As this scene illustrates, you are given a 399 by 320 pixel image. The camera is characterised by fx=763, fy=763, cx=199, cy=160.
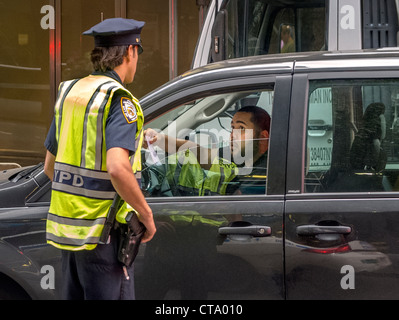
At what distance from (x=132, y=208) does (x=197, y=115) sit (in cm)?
85

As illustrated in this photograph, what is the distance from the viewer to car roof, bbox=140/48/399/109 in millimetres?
3475

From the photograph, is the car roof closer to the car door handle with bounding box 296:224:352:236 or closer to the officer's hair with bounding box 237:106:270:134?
the officer's hair with bounding box 237:106:270:134

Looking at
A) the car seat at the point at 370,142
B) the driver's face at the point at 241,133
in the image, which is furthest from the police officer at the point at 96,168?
the car seat at the point at 370,142

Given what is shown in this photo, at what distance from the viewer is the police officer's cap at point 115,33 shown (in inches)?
123

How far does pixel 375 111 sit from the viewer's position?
11.2 feet

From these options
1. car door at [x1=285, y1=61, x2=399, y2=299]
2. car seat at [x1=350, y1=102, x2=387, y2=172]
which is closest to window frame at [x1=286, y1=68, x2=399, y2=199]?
car door at [x1=285, y1=61, x2=399, y2=299]

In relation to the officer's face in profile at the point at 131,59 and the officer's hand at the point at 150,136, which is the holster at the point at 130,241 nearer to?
the officer's face in profile at the point at 131,59

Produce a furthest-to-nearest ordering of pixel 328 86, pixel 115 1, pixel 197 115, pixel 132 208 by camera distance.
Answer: pixel 115 1, pixel 197 115, pixel 328 86, pixel 132 208

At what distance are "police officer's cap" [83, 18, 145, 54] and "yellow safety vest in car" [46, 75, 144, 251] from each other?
0.52 feet

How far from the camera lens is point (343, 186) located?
3.39 metres

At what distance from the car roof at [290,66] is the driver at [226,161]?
0.20 metres

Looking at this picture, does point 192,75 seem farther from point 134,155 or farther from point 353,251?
point 353,251

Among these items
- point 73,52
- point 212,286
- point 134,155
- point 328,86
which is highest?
point 73,52

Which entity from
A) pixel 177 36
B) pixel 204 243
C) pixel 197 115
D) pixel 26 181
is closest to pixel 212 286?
pixel 204 243
